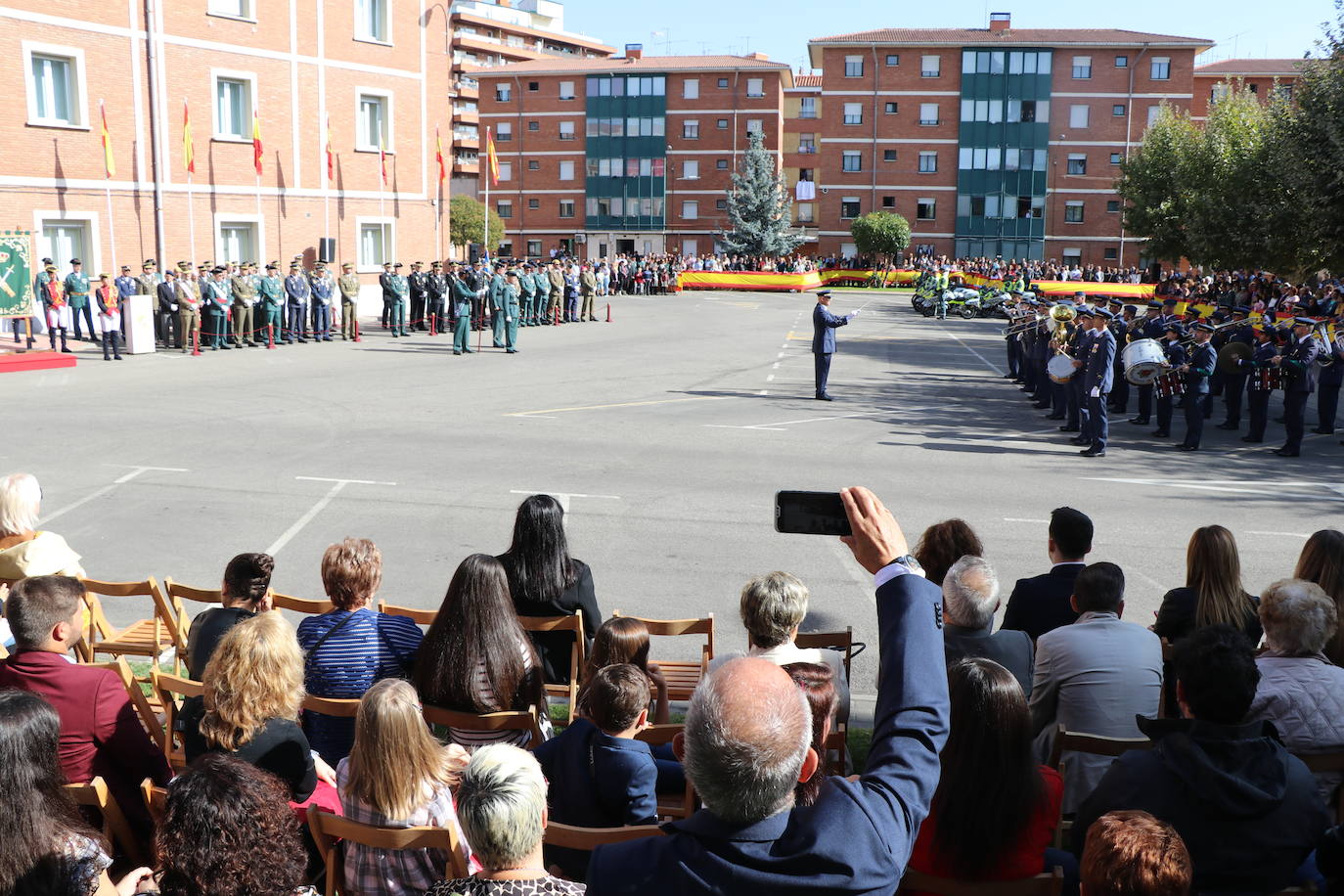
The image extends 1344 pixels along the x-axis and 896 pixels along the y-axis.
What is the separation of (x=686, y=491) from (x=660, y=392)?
29.2 feet

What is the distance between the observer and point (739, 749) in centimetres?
226

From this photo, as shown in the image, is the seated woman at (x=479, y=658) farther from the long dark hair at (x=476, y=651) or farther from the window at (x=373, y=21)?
the window at (x=373, y=21)

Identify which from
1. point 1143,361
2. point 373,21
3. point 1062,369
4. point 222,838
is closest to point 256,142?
point 373,21

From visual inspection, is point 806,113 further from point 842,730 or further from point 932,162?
point 842,730

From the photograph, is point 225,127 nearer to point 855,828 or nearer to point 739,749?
point 739,749

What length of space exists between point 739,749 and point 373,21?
41.2m

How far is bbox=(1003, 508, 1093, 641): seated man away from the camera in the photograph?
650 cm

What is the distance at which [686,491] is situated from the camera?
1321 cm

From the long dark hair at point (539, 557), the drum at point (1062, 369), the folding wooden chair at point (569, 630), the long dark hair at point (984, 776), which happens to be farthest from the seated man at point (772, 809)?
the drum at point (1062, 369)

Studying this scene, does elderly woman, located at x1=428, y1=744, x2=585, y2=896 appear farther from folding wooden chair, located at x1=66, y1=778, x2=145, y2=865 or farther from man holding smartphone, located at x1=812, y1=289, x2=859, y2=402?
man holding smartphone, located at x1=812, y1=289, x2=859, y2=402

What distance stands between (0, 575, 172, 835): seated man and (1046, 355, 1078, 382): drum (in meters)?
15.2

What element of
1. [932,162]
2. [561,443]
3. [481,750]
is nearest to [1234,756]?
[481,750]

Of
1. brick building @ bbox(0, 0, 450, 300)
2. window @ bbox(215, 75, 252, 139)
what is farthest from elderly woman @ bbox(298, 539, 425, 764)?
window @ bbox(215, 75, 252, 139)

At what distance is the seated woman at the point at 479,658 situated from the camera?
5.17 m
